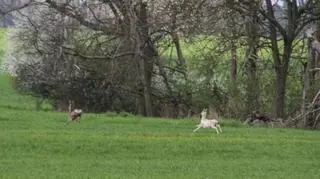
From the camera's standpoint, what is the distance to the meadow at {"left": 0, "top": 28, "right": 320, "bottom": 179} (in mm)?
15180

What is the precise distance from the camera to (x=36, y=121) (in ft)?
78.0

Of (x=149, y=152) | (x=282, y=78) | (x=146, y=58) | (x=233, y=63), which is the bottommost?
(x=149, y=152)

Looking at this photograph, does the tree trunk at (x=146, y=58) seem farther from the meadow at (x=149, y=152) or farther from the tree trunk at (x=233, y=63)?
the meadow at (x=149, y=152)

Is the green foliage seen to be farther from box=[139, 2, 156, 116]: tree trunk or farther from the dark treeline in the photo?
box=[139, 2, 156, 116]: tree trunk

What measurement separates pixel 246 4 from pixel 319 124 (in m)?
5.32

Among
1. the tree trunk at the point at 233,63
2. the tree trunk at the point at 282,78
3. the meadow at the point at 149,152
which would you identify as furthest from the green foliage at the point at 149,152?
the tree trunk at the point at 233,63

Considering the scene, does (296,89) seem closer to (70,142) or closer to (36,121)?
(36,121)

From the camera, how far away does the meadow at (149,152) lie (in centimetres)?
1518

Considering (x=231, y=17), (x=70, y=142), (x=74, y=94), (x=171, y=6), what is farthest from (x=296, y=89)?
(x=70, y=142)

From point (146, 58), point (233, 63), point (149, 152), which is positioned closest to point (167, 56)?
point (146, 58)

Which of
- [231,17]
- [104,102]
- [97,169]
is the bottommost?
[97,169]

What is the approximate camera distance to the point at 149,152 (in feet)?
59.4

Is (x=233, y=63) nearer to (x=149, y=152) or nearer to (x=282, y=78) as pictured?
(x=282, y=78)

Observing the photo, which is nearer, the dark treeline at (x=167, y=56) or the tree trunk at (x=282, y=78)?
the dark treeline at (x=167, y=56)
